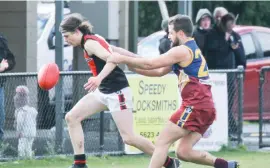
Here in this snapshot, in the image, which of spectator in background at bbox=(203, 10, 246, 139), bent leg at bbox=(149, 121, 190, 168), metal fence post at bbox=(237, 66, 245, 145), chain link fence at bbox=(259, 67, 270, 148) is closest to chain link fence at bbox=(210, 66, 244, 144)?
metal fence post at bbox=(237, 66, 245, 145)

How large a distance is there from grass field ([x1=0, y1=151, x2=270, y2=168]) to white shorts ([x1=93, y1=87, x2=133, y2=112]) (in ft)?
6.28

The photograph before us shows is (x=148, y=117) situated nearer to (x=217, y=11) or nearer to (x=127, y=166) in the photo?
(x=127, y=166)

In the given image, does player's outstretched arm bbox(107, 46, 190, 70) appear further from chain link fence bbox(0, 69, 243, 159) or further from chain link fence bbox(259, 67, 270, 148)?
chain link fence bbox(259, 67, 270, 148)

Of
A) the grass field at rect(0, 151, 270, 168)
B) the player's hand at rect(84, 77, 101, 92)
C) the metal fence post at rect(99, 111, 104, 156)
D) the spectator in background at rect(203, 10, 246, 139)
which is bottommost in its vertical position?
the grass field at rect(0, 151, 270, 168)

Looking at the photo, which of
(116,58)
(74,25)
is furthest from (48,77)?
(116,58)

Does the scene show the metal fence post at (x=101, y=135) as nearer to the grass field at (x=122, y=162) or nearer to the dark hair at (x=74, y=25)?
the grass field at (x=122, y=162)

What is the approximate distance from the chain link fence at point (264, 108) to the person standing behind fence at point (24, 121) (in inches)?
149

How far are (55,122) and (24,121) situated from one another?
563mm

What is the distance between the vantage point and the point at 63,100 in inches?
589

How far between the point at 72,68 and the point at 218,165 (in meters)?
8.89

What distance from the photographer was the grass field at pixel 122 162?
14.0m

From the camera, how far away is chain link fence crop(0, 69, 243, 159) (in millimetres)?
14336

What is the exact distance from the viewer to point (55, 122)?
14844mm

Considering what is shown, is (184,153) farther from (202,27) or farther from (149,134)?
(202,27)
